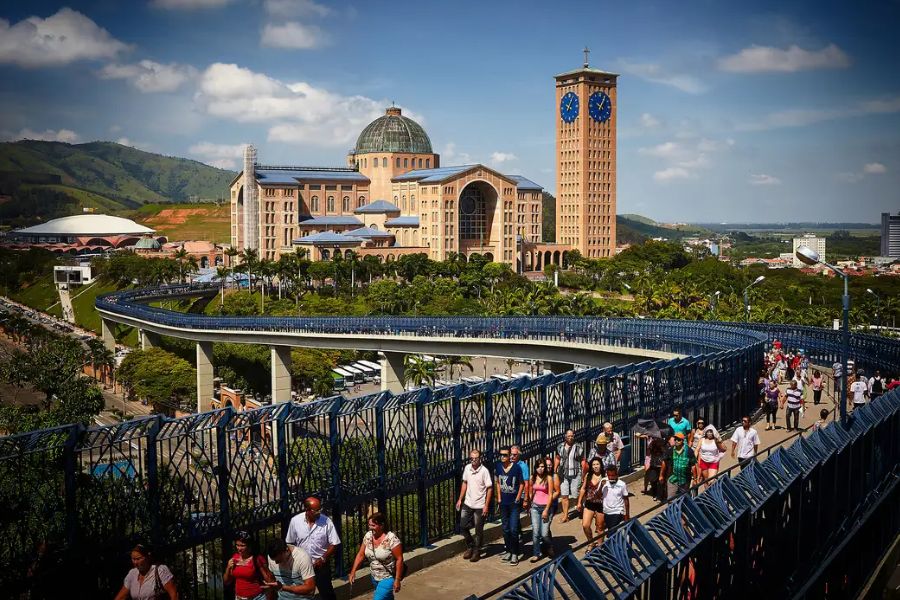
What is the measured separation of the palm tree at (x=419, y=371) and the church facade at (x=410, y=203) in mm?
50971

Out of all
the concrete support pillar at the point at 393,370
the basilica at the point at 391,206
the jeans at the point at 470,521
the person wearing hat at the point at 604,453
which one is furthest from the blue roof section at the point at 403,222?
the jeans at the point at 470,521

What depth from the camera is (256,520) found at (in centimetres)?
1453

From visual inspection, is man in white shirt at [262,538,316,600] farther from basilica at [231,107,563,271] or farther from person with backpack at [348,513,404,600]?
basilica at [231,107,563,271]

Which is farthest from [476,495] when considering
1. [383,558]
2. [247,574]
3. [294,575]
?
[247,574]

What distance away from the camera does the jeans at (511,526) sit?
50.6ft

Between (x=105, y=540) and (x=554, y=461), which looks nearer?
(x=105, y=540)

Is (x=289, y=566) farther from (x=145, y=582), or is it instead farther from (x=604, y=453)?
(x=604, y=453)

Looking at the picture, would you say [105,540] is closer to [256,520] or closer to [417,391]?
[256,520]

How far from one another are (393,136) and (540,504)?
14165cm

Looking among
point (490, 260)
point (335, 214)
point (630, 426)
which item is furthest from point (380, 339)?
point (335, 214)

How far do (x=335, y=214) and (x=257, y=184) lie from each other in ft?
45.3

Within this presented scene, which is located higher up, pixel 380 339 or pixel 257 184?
pixel 257 184

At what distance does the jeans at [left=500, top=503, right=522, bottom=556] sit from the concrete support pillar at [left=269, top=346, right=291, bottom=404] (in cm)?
5622

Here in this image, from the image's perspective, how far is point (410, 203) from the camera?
A: 144 meters
